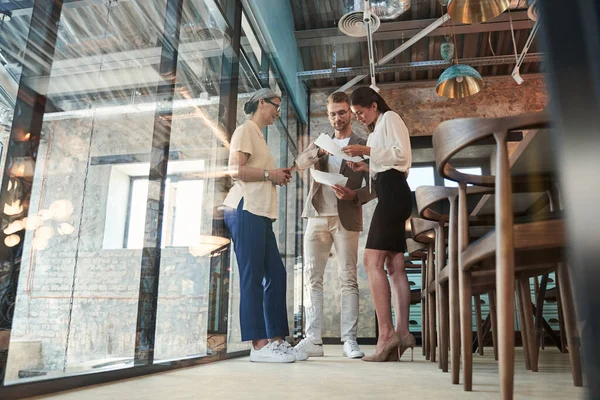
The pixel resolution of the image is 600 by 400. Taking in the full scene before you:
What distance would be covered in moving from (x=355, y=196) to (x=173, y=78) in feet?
4.41

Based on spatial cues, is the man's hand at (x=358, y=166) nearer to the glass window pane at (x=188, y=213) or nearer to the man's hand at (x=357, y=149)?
the man's hand at (x=357, y=149)

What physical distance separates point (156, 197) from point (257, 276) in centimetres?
70

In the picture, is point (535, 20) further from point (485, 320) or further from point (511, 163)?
point (485, 320)

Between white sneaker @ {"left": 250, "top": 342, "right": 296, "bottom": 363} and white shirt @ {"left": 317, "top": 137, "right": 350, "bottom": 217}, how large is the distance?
0.96 meters

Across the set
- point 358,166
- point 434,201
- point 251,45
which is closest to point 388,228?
point 358,166

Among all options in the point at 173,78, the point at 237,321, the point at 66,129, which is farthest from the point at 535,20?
the point at 237,321

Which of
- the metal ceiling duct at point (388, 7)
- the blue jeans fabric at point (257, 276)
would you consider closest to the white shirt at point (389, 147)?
the blue jeans fabric at point (257, 276)

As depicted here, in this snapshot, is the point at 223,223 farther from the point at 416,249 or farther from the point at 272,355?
the point at 416,249

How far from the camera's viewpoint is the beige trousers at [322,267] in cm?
293

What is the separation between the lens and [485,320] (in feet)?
13.2

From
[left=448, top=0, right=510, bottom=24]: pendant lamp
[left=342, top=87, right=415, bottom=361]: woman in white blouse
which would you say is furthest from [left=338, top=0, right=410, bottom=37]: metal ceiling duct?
[left=342, top=87, right=415, bottom=361]: woman in white blouse

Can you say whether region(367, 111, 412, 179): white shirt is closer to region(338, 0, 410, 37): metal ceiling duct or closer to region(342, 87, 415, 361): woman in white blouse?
region(342, 87, 415, 361): woman in white blouse

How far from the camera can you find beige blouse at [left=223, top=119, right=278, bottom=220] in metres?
2.54

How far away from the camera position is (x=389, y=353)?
253cm
